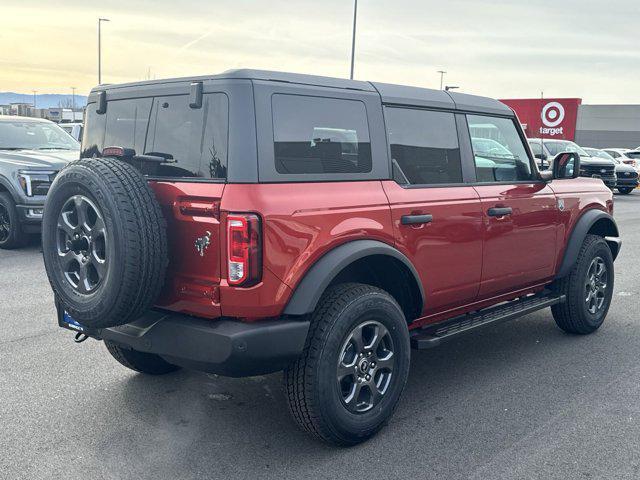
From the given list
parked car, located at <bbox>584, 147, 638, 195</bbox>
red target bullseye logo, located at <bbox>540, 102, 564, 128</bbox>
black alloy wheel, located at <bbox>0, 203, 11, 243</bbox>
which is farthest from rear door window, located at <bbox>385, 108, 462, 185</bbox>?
red target bullseye logo, located at <bbox>540, 102, 564, 128</bbox>

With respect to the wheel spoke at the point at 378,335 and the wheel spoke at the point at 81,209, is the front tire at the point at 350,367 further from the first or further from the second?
the wheel spoke at the point at 81,209

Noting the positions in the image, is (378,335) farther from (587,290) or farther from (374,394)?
(587,290)

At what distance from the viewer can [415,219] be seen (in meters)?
4.09

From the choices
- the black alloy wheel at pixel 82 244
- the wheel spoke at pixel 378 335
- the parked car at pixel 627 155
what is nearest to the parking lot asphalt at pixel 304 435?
the wheel spoke at pixel 378 335

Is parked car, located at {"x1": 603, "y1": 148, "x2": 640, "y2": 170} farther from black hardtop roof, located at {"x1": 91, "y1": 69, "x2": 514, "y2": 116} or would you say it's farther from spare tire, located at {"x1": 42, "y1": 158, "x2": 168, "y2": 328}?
spare tire, located at {"x1": 42, "y1": 158, "x2": 168, "y2": 328}

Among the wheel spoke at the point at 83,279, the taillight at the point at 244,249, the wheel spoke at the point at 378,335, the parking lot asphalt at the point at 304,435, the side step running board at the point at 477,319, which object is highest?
the taillight at the point at 244,249

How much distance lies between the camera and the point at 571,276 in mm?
5641

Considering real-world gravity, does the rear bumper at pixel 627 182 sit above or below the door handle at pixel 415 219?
below

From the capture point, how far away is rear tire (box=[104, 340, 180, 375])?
4582 millimetres

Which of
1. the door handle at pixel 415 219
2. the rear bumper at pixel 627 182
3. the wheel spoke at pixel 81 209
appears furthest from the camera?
the rear bumper at pixel 627 182

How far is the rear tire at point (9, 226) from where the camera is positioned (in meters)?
9.58

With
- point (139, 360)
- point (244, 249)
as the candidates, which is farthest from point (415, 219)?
point (139, 360)

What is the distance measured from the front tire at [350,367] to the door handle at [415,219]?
17.6 inches

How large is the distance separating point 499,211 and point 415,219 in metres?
0.93
